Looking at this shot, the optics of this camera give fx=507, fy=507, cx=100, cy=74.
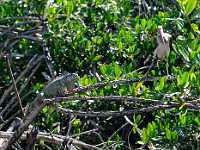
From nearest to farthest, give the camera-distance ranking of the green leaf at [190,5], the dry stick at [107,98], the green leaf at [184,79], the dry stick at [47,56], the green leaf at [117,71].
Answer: the dry stick at [107,98] < the green leaf at [184,79] < the green leaf at [117,71] < the green leaf at [190,5] < the dry stick at [47,56]

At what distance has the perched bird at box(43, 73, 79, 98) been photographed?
1724 mm

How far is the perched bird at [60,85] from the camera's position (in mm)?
1724

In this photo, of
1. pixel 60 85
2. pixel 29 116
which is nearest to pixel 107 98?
pixel 60 85

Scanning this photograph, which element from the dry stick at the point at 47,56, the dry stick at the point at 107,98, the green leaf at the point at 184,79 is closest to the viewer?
the dry stick at the point at 107,98

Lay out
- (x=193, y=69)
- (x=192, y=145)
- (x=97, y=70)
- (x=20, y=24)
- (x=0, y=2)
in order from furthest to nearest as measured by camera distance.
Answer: (x=0, y=2)
(x=20, y=24)
(x=97, y=70)
(x=193, y=69)
(x=192, y=145)

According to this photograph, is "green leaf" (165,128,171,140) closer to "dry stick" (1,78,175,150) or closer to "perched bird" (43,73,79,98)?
"dry stick" (1,78,175,150)

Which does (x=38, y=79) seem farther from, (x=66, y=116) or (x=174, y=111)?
(x=174, y=111)

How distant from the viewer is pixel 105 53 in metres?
2.35

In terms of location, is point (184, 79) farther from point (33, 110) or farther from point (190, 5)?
point (33, 110)

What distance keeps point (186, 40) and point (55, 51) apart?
25.2 inches

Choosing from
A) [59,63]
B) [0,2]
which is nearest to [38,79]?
[59,63]

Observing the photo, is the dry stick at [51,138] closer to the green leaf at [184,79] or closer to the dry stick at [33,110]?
the dry stick at [33,110]

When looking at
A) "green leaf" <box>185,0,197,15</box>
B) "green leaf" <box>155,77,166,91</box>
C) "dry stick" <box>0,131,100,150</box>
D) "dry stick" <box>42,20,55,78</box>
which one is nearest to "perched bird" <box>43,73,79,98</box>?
"dry stick" <box>0,131,100,150</box>

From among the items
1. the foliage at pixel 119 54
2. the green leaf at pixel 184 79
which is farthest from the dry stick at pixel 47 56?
the green leaf at pixel 184 79
